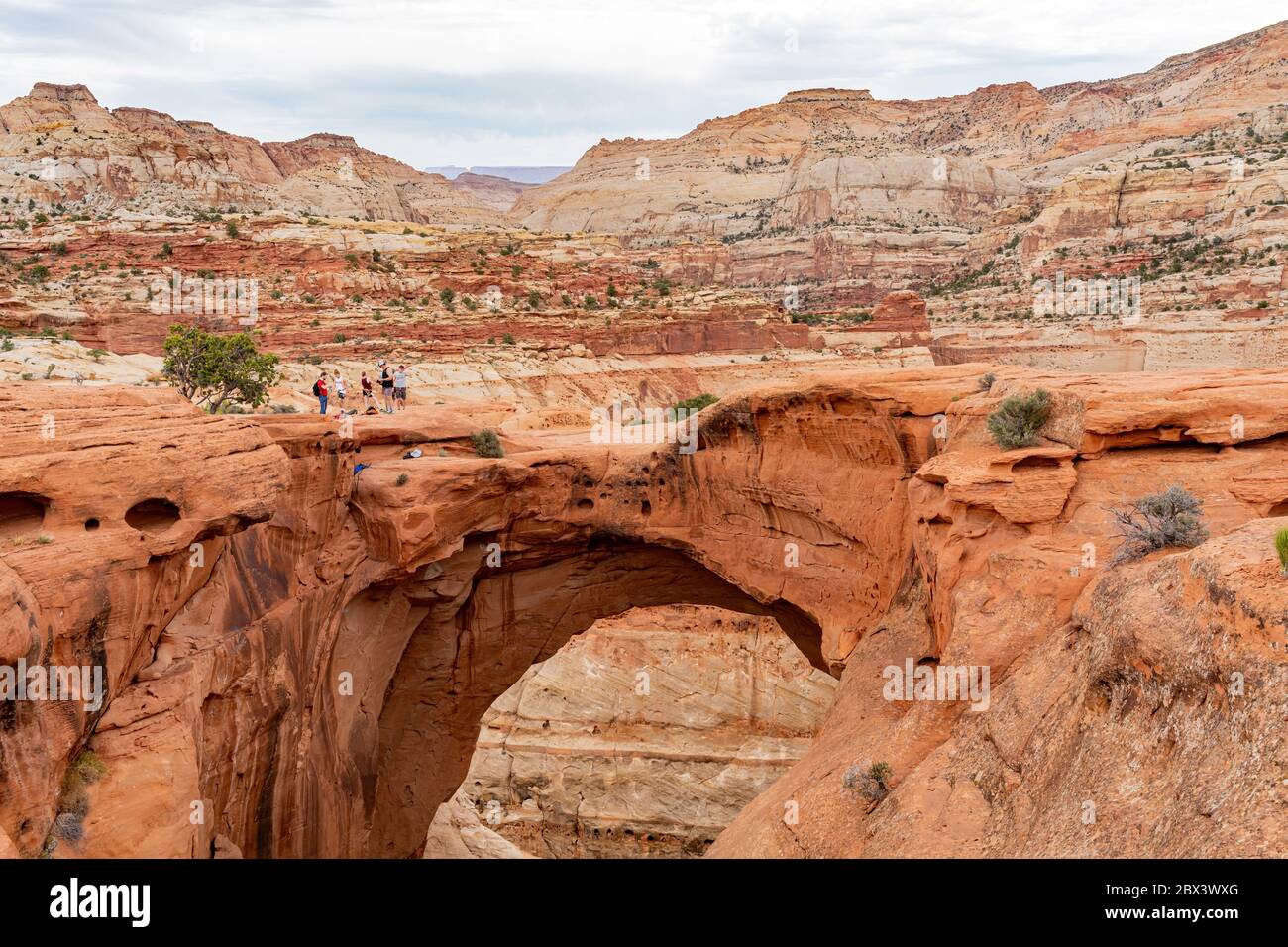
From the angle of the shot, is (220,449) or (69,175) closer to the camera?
(220,449)

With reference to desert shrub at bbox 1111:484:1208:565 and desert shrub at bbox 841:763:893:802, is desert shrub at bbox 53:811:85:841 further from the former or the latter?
desert shrub at bbox 1111:484:1208:565

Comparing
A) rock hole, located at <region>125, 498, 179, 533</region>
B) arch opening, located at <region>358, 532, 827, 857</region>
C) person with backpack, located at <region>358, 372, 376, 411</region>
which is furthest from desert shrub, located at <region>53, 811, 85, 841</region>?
person with backpack, located at <region>358, 372, 376, 411</region>


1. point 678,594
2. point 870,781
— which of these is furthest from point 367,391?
point 870,781

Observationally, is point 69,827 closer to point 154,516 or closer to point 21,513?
point 21,513

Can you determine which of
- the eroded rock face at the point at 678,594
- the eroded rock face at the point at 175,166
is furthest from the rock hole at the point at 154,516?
the eroded rock face at the point at 175,166

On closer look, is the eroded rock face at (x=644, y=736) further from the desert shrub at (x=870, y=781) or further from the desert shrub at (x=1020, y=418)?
the desert shrub at (x=870, y=781)

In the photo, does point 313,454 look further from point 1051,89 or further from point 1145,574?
point 1051,89

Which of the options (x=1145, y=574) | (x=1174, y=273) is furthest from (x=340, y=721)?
(x=1174, y=273)
